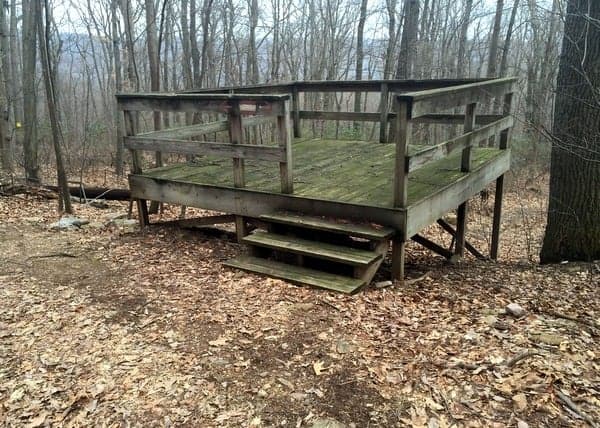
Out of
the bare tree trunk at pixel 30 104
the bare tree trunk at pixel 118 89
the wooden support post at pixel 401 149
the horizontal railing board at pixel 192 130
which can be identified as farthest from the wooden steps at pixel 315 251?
the bare tree trunk at pixel 118 89

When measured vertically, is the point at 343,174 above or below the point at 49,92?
below

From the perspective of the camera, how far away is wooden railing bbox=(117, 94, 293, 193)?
531 centimetres

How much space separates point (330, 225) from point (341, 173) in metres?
1.75

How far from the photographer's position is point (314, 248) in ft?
17.3

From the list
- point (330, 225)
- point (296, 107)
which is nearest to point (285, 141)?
point (330, 225)

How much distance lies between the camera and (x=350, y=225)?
5.33 metres

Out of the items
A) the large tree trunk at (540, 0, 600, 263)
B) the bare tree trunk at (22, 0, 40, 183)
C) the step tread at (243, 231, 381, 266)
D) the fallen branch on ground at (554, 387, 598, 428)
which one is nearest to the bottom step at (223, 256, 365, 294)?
the step tread at (243, 231, 381, 266)

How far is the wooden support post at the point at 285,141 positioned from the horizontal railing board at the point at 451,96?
1.22m

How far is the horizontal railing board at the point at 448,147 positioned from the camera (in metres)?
4.96

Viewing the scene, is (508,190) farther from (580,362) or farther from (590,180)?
(580,362)

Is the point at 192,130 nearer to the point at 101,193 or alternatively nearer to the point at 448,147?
the point at 448,147

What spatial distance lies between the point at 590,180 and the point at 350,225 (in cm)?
315

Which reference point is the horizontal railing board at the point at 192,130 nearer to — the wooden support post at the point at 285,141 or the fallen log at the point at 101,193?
the wooden support post at the point at 285,141

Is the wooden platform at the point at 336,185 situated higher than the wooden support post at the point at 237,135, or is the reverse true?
the wooden support post at the point at 237,135
